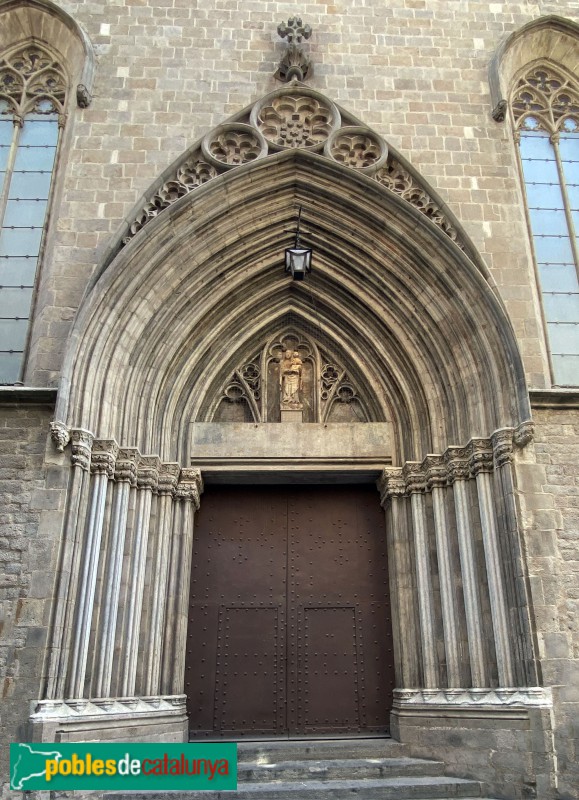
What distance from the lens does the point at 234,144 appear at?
30.5 feet

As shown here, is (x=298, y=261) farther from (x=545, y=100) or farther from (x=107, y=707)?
(x=107, y=707)

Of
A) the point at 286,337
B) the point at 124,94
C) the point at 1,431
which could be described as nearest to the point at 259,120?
the point at 124,94

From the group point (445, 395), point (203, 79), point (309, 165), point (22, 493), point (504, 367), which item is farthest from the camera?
point (203, 79)

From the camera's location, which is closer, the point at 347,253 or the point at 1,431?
the point at 1,431

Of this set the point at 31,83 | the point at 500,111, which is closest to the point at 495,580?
the point at 500,111

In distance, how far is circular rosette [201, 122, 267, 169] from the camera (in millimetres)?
9094

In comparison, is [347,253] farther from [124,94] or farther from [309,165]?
[124,94]

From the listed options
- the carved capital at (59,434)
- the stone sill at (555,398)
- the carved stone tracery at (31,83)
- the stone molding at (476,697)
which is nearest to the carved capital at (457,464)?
the stone sill at (555,398)

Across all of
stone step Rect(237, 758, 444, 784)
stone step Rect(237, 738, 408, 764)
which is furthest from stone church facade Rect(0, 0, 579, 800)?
stone step Rect(237, 758, 444, 784)

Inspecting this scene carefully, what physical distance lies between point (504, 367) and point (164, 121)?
5293 millimetres

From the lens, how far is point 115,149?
9180 millimetres

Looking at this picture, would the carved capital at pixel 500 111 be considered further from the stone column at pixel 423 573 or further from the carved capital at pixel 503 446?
the stone column at pixel 423 573

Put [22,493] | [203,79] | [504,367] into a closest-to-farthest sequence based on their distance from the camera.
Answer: [22,493] < [504,367] < [203,79]

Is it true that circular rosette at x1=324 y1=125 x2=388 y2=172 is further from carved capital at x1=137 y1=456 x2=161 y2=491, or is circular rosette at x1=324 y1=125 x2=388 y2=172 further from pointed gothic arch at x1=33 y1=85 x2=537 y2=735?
carved capital at x1=137 y1=456 x2=161 y2=491
